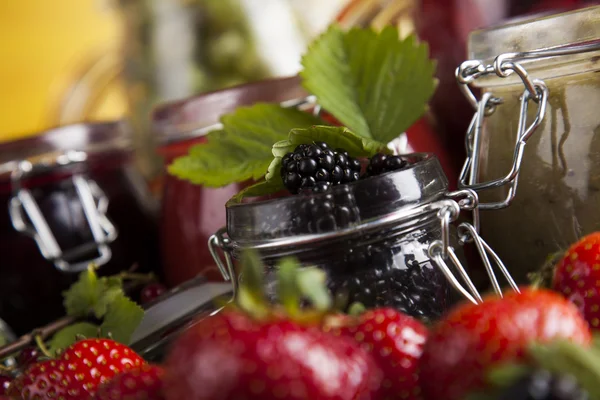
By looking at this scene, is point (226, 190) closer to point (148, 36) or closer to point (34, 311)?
point (34, 311)

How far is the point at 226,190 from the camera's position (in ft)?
2.01

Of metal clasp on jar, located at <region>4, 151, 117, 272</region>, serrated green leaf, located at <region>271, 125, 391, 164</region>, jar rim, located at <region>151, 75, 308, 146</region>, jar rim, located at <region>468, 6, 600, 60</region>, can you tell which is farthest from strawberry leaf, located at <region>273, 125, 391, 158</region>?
metal clasp on jar, located at <region>4, 151, 117, 272</region>

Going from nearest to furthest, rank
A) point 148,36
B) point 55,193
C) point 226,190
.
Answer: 1. point 226,190
2. point 55,193
3. point 148,36

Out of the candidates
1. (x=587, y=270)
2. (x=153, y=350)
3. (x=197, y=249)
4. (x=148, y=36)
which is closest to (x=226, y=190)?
(x=197, y=249)

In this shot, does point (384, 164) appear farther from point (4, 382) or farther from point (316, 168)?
point (4, 382)

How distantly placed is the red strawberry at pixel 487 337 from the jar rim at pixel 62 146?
555mm

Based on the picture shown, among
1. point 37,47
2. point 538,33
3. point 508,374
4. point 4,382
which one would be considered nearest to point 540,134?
point 538,33

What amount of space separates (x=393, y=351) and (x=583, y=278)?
0.41 feet

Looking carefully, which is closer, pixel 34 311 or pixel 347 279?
pixel 347 279

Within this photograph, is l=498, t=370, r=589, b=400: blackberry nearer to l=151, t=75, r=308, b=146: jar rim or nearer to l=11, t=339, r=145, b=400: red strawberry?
l=11, t=339, r=145, b=400: red strawberry

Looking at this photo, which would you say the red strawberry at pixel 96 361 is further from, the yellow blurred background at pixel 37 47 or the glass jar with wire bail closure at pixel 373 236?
the yellow blurred background at pixel 37 47

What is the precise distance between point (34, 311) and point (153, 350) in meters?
0.29

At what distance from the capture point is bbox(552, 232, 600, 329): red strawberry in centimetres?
34

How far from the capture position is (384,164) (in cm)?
39
